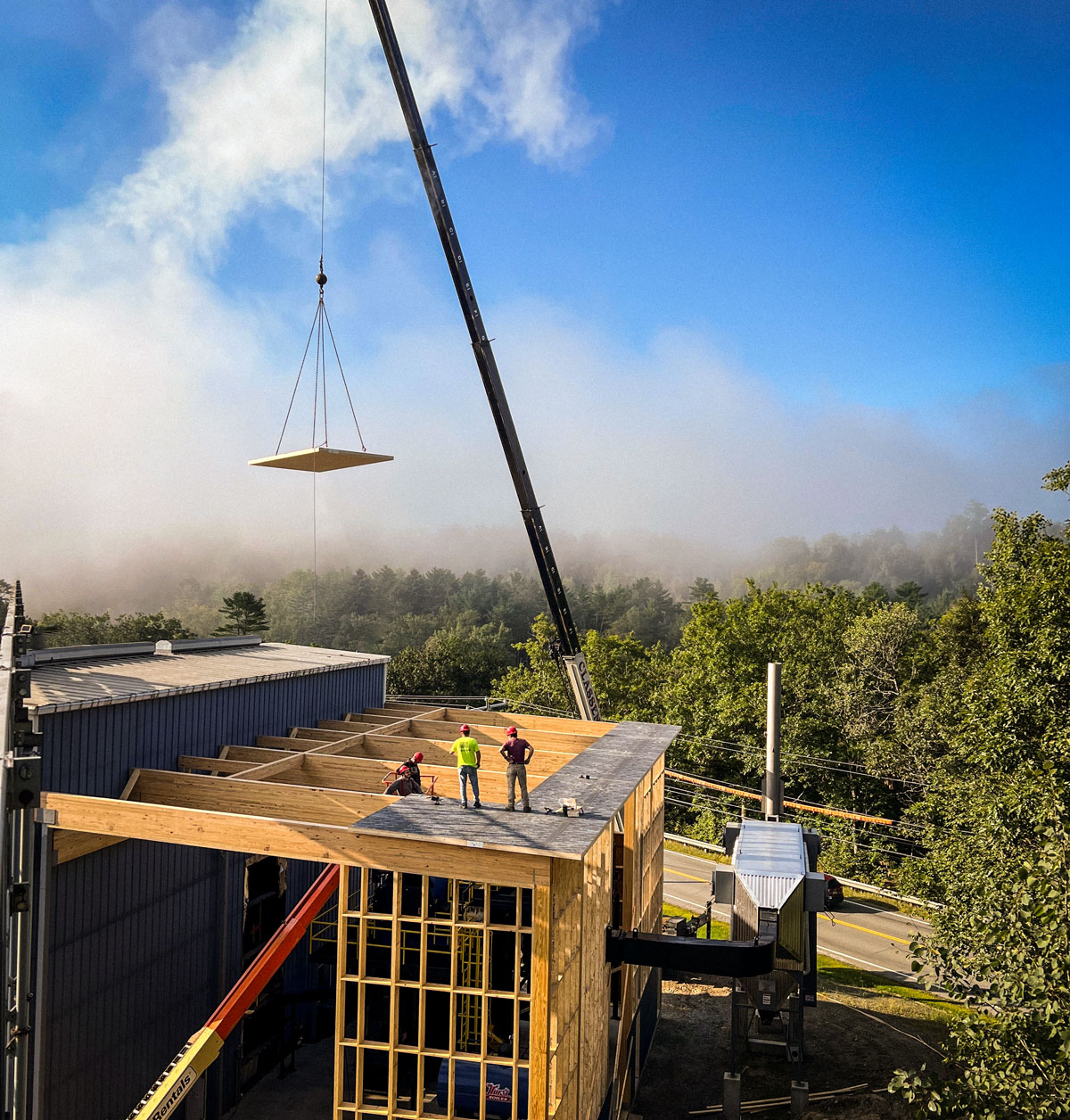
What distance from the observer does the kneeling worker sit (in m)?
14.6

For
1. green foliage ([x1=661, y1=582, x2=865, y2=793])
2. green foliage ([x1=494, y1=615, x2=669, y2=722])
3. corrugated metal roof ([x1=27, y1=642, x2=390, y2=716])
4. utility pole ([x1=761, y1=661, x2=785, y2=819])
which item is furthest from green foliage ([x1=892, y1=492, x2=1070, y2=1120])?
green foliage ([x1=494, y1=615, x2=669, y2=722])

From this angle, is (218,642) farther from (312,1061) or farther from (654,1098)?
(654,1098)

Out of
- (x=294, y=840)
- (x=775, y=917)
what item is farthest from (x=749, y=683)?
(x=294, y=840)

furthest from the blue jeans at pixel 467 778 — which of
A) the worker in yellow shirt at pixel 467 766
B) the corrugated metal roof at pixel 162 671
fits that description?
the corrugated metal roof at pixel 162 671

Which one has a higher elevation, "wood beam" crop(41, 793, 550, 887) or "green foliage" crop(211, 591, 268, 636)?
"wood beam" crop(41, 793, 550, 887)

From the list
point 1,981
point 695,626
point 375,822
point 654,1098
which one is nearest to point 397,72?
point 375,822

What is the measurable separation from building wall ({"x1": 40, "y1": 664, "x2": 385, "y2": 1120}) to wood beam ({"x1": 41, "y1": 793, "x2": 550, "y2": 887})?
1.53m

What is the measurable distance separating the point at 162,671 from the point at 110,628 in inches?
3413

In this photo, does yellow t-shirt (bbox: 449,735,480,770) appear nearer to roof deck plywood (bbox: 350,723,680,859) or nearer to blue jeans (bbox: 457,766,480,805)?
blue jeans (bbox: 457,766,480,805)

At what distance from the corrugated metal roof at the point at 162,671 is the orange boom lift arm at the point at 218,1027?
4.62 m

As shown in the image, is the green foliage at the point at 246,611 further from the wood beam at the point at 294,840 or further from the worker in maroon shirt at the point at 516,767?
the worker in maroon shirt at the point at 516,767

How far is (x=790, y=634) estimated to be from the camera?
4928 centimetres

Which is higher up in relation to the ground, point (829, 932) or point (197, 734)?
point (197, 734)

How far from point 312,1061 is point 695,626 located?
120 feet
